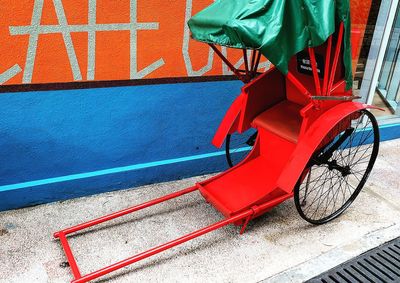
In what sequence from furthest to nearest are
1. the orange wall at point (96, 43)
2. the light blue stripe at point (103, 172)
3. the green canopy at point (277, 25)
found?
1. the light blue stripe at point (103, 172)
2. the orange wall at point (96, 43)
3. the green canopy at point (277, 25)

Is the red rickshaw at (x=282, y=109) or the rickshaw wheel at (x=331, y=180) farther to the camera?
the rickshaw wheel at (x=331, y=180)

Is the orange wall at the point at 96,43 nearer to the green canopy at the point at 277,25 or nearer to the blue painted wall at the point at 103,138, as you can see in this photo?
the blue painted wall at the point at 103,138

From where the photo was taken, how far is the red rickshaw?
2.07 m

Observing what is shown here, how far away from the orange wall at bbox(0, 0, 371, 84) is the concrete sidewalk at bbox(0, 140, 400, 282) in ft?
3.60

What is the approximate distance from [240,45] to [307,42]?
402 mm

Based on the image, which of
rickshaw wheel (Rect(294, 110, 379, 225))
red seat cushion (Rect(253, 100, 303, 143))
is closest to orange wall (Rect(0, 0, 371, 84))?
red seat cushion (Rect(253, 100, 303, 143))

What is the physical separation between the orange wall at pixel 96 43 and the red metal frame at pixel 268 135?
0.56 metres

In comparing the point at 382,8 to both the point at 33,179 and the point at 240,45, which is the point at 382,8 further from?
the point at 33,179

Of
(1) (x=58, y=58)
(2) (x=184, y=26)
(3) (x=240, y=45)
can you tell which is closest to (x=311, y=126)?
(3) (x=240, y=45)

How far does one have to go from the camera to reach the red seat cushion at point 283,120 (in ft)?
9.14

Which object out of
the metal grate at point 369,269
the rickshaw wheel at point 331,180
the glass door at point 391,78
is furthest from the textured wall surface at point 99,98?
the glass door at point 391,78

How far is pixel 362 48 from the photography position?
14.2 feet

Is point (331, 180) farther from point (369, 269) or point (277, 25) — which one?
point (277, 25)

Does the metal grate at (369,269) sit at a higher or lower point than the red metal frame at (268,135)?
lower
